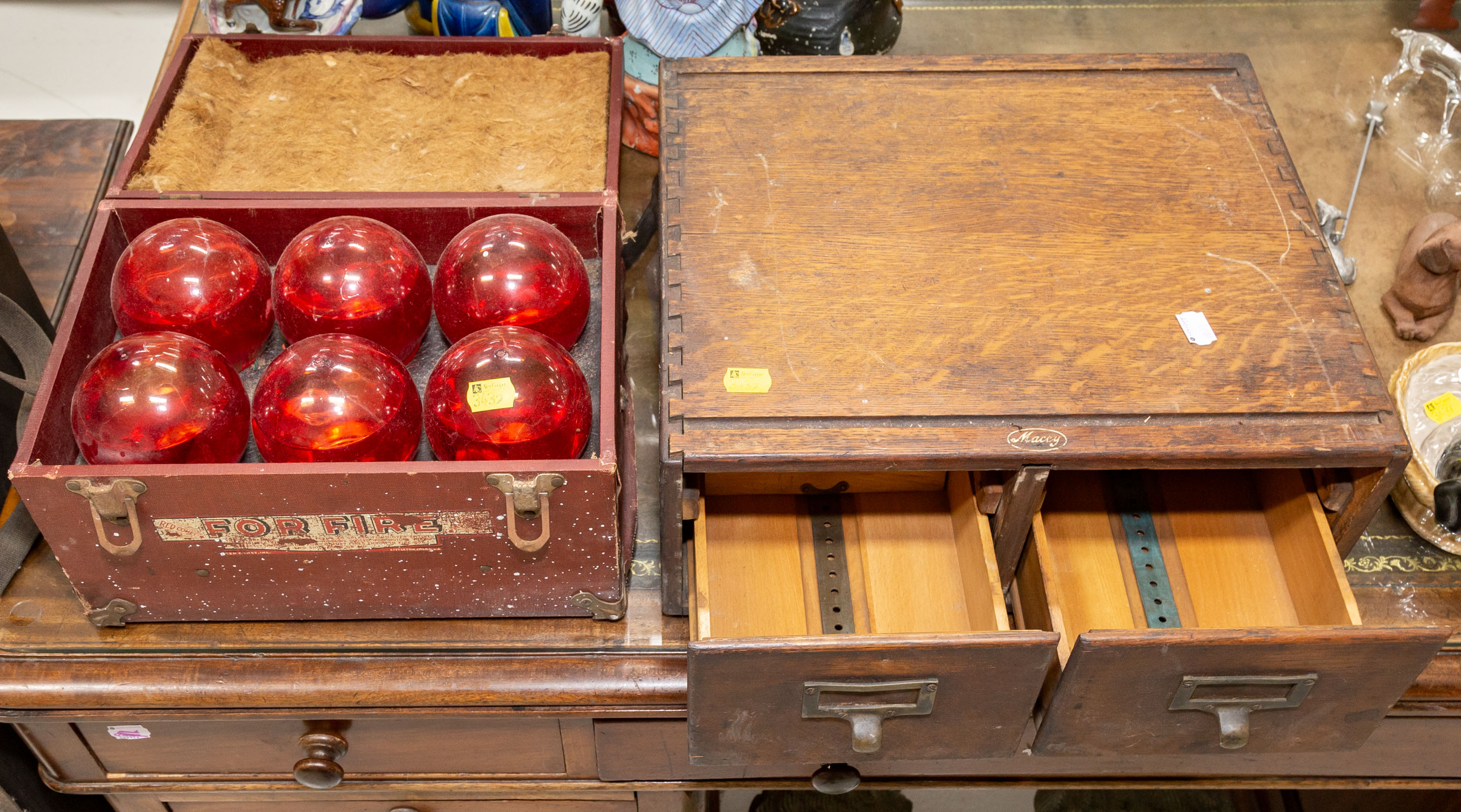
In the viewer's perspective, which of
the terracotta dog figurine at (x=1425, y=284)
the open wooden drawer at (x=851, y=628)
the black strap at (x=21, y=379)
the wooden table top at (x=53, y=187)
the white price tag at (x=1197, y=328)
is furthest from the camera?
the wooden table top at (x=53, y=187)

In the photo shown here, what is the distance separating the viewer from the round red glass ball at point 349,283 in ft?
3.84

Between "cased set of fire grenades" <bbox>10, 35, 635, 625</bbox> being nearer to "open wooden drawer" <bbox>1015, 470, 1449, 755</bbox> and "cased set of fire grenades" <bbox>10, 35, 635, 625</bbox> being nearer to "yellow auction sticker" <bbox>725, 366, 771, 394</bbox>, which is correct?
"yellow auction sticker" <bbox>725, 366, 771, 394</bbox>

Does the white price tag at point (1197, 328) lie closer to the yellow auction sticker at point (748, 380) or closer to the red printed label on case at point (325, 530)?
the yellow auction sticker at point (748, 380)

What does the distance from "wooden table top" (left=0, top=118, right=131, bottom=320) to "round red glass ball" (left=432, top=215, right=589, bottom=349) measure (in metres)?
0.65

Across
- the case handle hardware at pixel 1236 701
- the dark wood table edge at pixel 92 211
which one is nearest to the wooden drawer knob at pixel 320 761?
the dark wood table edge at pixel 92 211

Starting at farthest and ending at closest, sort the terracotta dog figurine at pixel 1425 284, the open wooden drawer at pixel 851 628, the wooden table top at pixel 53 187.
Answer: the wooden table top at pixel 53 187, the terracotta dog figurine at pixel 1425 284, the open wooden drawer at pixel 851 628

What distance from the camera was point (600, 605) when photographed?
119 cm

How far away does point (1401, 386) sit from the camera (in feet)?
4.42

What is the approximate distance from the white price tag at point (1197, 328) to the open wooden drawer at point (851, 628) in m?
0.27

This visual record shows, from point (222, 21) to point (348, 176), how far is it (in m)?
0.40

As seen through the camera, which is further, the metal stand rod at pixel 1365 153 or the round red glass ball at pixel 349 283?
the metal stand rod at pixel 1365 153

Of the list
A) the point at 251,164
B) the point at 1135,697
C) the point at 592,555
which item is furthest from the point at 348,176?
the point at 1135,697

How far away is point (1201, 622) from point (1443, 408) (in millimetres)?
396

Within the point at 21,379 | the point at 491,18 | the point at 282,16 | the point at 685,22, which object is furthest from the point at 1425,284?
the point at 21,379
